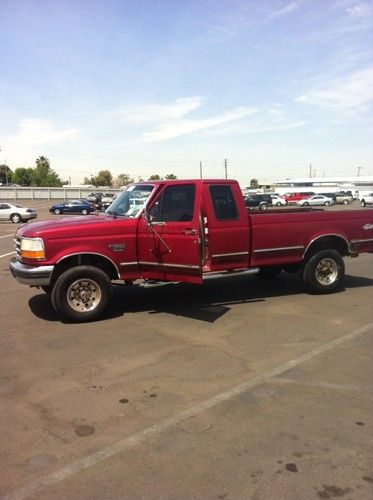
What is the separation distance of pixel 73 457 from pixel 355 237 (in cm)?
688

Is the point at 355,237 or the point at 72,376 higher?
the point at 355,237

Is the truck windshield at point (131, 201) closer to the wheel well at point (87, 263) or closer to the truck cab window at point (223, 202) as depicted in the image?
the wheel well at point (87, 263)

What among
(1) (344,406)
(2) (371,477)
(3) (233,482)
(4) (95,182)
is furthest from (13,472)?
(4) (95,182)

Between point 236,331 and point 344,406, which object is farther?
point 236,331

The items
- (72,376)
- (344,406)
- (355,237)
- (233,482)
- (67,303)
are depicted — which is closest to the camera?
(233,482)

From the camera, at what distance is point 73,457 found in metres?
3.48

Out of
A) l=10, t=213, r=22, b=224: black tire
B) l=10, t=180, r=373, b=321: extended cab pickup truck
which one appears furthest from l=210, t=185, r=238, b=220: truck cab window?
l=10, t=213, r=22, b=224: black tire

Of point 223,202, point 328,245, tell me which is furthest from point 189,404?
point 328,245

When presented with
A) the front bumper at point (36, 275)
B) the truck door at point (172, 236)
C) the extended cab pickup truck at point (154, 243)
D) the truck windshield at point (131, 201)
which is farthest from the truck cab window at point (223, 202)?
the front bumper at point (36, 275)

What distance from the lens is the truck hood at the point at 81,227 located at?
6.84 metres

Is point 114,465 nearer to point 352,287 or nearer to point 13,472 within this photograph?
point 13,472

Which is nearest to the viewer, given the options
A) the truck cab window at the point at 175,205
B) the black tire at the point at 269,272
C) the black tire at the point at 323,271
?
the truck cab window at the point at 175,205

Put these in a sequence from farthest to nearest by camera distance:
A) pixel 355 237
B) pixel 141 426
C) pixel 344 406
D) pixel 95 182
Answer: pixel 95 182 < pixel 355 237 < pixel 344 406 < pixel 141 426

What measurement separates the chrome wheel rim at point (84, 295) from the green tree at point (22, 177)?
146404 millimetres
